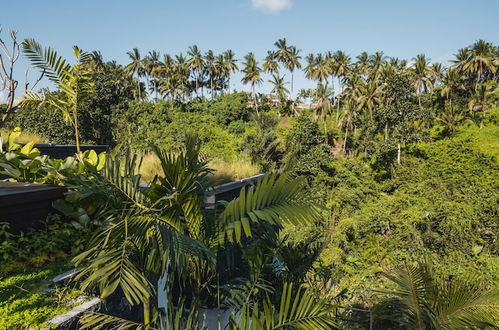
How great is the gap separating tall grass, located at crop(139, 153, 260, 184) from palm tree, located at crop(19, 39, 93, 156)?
1.42 m

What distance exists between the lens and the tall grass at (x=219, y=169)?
5734 mm

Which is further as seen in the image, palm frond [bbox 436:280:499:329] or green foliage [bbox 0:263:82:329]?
palm frond [bbox 436:280:499:329]

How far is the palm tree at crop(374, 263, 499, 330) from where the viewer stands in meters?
→ 3.08

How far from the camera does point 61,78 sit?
4266mm

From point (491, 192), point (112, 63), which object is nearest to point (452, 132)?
point (491, 192)

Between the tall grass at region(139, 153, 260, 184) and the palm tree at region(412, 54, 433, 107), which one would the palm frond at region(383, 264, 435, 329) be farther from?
the palm tree at region(412, 54, 433, 107)

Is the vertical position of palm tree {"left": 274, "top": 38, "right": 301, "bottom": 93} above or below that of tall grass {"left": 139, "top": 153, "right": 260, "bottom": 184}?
above

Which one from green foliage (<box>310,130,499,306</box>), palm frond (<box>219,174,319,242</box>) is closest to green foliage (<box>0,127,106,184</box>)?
palm frond (<box>219,174,319,242</box>)

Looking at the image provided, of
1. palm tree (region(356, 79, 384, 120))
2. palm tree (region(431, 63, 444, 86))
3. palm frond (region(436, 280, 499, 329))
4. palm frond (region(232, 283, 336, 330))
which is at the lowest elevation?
palm frond (region(436, 280, 499, 329))

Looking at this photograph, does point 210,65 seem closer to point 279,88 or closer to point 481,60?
point 279,88

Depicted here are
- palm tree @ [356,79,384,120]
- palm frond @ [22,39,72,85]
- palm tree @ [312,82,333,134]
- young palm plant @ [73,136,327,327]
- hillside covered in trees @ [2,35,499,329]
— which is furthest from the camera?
palm tree @ [312,82,333,134]

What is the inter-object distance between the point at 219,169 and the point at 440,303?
429 centimetres

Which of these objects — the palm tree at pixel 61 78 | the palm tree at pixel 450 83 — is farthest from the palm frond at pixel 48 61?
the palm tree at pixel 450 83

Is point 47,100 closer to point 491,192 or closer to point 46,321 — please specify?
point 46,321
